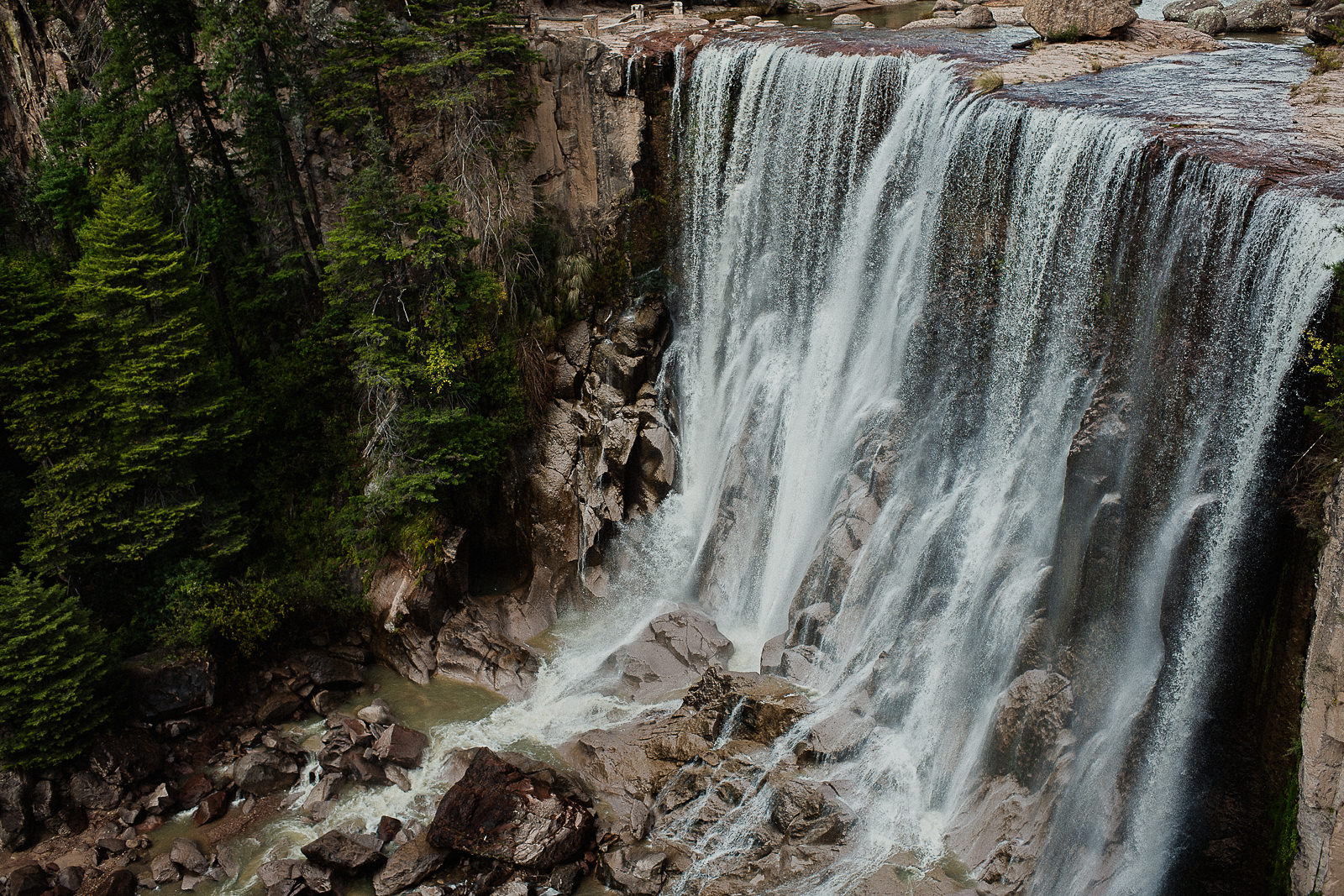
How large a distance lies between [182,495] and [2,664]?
5164 mm

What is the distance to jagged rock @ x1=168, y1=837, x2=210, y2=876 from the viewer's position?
16.4m

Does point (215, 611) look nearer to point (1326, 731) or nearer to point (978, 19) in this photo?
point (1326, 731)

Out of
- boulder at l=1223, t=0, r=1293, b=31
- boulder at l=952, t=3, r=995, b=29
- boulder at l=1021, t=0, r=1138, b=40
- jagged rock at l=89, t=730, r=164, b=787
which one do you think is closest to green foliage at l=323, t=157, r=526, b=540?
jagged rock at l=89, t=730, r=164, b=787

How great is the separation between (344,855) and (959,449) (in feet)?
44.4

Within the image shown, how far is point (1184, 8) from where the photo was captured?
87.5ft

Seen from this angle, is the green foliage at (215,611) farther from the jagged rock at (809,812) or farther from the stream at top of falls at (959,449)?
the jagged rock at (809,812)

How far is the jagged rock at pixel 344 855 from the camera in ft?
52.0

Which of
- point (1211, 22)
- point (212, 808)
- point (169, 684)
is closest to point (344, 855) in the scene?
point (212, 808)

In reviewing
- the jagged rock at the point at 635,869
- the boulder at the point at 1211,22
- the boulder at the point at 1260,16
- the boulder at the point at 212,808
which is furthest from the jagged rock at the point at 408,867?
the boulder at the point at 1260,16

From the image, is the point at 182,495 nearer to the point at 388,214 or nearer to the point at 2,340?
the point at 2,340

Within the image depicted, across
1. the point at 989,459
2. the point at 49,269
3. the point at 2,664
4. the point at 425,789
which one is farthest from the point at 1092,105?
the point at 49,269

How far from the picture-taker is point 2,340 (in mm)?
18609

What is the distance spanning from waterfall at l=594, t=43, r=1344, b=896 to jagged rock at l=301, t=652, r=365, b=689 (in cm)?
637

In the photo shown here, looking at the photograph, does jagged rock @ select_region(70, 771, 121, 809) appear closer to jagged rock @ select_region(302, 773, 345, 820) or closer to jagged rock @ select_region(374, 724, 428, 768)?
jagged rock @ select_region(302, 773, 345, 820)
